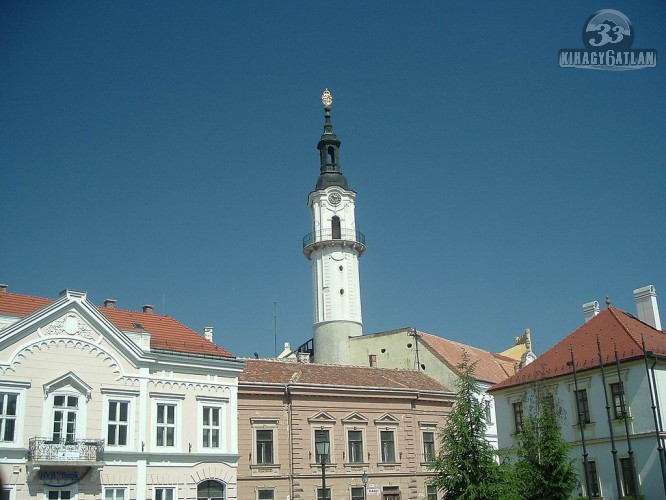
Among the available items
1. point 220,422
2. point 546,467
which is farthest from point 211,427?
point 546,467

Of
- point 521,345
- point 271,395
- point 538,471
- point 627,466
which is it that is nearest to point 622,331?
point 627,466

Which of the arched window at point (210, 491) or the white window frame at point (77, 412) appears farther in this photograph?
the arched window at point (210, 491)

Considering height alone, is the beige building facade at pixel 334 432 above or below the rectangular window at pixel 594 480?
above

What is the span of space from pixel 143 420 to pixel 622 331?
22.1 metres

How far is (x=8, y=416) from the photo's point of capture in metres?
26.3

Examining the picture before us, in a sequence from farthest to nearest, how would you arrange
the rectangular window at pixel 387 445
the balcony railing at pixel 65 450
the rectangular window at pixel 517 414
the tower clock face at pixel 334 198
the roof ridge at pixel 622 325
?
the tower clock face at pixel 334 198
the rectangular window at pixel 517 414
the rectangular window at pixel 387 445
the roof ridge at pixel 622 325
the balcony railing at pixel 65 450

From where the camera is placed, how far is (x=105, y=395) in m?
28.9

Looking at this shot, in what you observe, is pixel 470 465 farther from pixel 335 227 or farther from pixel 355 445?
pixel 335 227

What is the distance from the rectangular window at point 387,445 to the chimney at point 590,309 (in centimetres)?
1351

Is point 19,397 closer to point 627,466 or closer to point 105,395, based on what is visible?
point 105,395

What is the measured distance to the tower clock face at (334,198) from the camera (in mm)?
58125

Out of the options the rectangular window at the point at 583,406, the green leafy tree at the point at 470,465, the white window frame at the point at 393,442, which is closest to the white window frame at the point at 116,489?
the green leafy tree at the point at 470,465

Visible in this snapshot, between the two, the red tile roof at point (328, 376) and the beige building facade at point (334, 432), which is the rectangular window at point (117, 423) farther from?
the red tile roof at point (328, 376)

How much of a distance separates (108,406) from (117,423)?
759 millimetres
